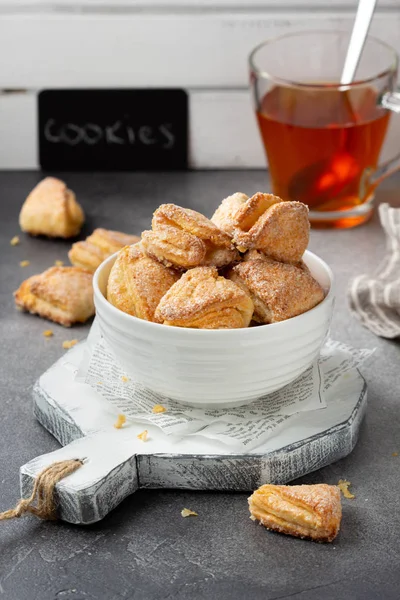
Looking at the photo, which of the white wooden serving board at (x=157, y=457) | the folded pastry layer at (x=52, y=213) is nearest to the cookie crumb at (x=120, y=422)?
the white wooden serving board at (x=157, y=457)

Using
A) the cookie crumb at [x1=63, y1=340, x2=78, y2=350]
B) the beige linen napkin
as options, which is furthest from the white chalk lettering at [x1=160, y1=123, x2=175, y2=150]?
the cookie crumb at [x1=63, y1=340, x2=78, y2=350]

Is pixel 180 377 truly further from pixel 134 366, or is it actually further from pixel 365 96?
pixel 365 96

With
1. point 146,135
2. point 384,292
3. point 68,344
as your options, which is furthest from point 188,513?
point 146,135

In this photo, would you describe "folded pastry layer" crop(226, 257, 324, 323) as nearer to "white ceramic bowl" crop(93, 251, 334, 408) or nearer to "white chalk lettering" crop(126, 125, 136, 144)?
"white ceramic bowl" crop(93, 251, 334, 408)

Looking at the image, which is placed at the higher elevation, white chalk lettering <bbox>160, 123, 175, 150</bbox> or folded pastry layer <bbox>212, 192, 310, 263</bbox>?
folded pastry layer <bbox>212, 192, 310, 263</bbox>

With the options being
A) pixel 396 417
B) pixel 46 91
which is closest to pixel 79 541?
pixel 396 417

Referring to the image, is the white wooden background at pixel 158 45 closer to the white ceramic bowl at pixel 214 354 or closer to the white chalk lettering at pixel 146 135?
the white chalk lettering at pixel 146 135
